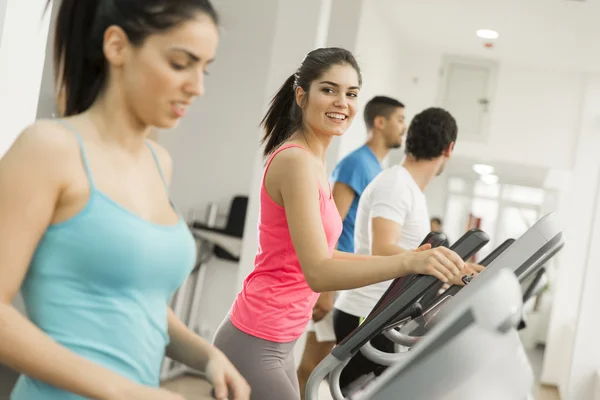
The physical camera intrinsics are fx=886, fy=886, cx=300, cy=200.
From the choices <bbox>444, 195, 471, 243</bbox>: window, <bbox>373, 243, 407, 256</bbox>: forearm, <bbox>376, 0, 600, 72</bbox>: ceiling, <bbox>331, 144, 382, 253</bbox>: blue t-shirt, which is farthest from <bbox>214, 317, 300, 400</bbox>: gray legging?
<bbox>444, 195, 471, 243</bbox>: window

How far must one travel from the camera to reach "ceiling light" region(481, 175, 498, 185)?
38.0 ft

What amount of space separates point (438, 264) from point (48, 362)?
803 millimetres

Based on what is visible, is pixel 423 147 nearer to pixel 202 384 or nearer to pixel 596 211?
pixel 202 384

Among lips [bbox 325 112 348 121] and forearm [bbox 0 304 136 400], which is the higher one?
lips [bbox 325 112 348 121]

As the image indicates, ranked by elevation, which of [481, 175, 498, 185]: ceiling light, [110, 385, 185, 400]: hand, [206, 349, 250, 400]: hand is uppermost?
[481, 175, 498, 185]: ceiling light

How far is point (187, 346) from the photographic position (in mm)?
1142

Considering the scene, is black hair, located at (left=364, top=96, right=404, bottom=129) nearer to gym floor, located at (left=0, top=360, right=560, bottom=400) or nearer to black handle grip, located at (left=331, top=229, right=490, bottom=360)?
gym floor, located at (left=0, top=360, right=560, bottom=400)

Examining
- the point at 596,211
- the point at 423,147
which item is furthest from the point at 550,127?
the point at 423,147

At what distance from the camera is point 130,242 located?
99 cm

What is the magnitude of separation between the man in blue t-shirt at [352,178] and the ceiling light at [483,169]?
5963mm

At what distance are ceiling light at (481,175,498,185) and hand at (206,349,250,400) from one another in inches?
418

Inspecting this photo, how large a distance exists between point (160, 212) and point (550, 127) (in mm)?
7854

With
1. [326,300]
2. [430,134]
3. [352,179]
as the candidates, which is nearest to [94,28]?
[430,134]

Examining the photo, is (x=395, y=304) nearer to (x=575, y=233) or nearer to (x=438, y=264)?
(x=438, y=264)
